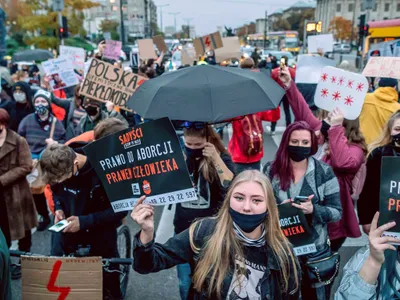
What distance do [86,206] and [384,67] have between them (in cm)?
402

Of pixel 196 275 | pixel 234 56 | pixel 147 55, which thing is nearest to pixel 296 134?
pixel 196 275

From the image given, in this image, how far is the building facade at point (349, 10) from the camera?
92350mm

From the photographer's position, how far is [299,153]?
3.19m

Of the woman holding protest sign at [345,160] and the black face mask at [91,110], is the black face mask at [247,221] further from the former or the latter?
the black face mask at [91,110]

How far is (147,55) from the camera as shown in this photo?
13.4 meters

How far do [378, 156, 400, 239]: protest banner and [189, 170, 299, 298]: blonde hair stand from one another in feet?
1.67

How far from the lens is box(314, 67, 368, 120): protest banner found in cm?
372

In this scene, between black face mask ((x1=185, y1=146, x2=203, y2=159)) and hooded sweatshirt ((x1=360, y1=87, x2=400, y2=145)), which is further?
hooded sweatshirt ((x1=360, y1=87, x2=400, y2=145))

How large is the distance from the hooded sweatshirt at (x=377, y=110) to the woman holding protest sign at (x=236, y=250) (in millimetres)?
3489

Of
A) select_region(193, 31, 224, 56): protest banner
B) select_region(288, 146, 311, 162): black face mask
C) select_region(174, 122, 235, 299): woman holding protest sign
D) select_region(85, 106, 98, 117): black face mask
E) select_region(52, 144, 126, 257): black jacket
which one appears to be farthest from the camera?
select_region(193, 31, 224, 56): protest banner

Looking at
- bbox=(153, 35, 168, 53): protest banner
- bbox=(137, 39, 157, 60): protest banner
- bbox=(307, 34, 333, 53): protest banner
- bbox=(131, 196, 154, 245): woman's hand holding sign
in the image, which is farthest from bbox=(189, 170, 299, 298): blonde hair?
bbox=(153, 35, 168, 53): protest banner

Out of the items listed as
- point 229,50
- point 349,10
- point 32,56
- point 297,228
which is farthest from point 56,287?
point 349,10

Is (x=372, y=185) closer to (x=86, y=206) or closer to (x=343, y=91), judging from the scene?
(x=343, y=91)

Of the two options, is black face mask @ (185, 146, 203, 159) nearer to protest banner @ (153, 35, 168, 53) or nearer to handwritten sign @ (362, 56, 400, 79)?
handwritten sign @ (362, 56, 400, 79)
